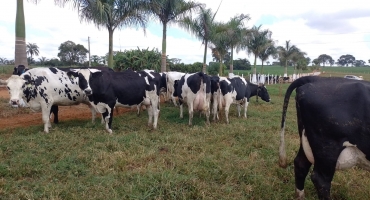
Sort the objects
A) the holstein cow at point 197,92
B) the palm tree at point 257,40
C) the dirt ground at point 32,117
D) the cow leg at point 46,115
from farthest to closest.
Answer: the palm tree at point 257,40
the holstein cow at point 197,92
the dirt ground at point 32,117
the cow leg at point 46,115

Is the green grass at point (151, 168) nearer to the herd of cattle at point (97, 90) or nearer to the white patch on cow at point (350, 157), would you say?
the herd of cattle at point (97, 90)

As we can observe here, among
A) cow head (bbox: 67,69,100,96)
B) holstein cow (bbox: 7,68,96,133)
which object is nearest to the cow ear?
holstein cow (bbox: 7,68,96,133)

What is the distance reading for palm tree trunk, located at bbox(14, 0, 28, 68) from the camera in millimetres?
11281

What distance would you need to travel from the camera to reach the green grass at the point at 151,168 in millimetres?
4113

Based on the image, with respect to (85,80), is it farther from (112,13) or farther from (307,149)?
(112,13)

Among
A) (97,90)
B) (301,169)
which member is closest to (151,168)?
(301,169)

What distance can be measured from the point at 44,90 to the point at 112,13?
768 centimetres

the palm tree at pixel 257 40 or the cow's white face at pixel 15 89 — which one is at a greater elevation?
the palm tree at pixel 257 40

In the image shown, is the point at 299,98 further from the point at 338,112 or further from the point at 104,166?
the point at 104,166

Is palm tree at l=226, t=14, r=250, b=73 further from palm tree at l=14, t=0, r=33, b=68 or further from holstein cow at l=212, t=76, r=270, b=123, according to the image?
palm tree at l=14, t=0, r=33, b=68

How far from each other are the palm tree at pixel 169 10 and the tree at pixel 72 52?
44021mm

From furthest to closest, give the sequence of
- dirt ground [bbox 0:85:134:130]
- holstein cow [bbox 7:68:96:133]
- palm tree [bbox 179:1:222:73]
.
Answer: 1. palm tree [bbox 179:1:222:73]
2. dirt ground [bbox 0:85:134:130]
3. holstein cow [bbox 7:68:96:133]

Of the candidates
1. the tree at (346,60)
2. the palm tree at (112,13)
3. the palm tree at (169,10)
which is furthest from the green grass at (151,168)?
the tree at (346,60)

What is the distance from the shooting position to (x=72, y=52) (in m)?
56.5
